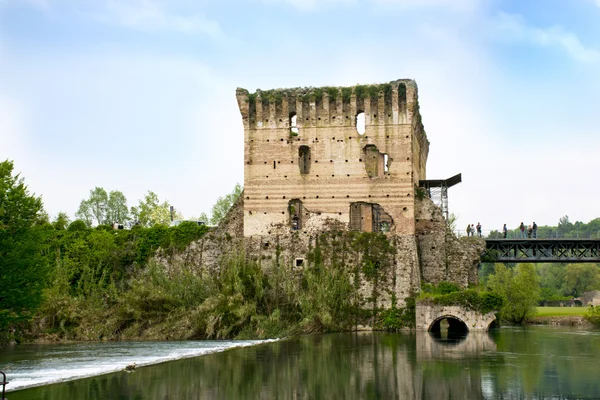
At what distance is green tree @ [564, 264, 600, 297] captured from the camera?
84.5m

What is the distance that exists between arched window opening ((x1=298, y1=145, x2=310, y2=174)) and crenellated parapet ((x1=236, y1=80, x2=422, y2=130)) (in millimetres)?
1318

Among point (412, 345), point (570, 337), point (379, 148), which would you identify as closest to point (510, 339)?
point (570, 337)

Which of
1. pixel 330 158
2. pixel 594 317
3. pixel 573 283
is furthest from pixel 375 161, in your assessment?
pixel 573 283

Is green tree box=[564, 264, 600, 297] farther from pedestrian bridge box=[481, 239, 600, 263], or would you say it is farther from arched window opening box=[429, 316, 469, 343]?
arched window opening box=[429, 316, 469, 343]

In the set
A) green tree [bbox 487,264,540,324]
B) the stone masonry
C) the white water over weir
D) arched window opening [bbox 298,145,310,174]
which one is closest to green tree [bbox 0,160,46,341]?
the white water over weir

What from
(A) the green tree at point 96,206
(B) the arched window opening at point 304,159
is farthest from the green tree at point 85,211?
(B) the arched window opening at point 304,159

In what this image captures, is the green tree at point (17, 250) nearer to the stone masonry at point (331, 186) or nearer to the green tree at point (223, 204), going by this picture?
the stone masonry at point (331, 186)

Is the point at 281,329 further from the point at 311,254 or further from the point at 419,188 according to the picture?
the point at 419,188

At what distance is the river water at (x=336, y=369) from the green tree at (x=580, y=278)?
186ft

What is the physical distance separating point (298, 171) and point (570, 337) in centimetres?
1570

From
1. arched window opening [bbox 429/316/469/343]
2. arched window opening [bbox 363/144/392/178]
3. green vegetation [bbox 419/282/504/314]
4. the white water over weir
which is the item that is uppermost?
arched window opening [bbox 363/144/392/178]

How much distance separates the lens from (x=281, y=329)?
33906mm

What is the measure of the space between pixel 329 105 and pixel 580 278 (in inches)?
2186

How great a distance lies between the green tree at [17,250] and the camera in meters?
27.8
